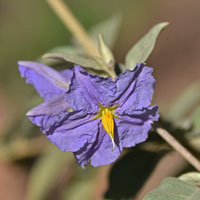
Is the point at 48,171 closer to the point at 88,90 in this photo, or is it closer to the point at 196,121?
the point at 196,121

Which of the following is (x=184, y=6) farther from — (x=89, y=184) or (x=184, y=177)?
(x=184, y=177)

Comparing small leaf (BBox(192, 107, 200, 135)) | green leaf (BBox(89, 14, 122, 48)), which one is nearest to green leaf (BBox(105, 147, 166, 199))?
small leaf (BBox(192, 107, 200, 135))

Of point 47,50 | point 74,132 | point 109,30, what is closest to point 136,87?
point 74,132

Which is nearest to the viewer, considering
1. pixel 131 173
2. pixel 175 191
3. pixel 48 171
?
pixel 175 191

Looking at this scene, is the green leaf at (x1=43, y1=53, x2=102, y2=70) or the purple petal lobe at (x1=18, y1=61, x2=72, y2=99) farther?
the purple petal lobe at (x1=18, y1=61, x2=72, y2=99)

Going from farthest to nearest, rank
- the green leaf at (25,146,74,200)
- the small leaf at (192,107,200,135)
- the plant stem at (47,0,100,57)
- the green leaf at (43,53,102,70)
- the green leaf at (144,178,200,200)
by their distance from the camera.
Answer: the green leaf at (25,146,74,200) < the plant stem at (47,0,100,57) < the small leaf at (192,107,200,135) < the green leaf at (43,53,102,70) < the green leaf at (144,178,200,200)

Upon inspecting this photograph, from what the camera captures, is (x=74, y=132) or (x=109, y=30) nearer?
(x=74, y=132)

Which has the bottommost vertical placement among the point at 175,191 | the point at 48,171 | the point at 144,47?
the point at 48,171

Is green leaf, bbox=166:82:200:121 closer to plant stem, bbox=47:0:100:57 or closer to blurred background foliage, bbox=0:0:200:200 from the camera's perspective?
blurred background foliage, bbox=0:0:200:200
